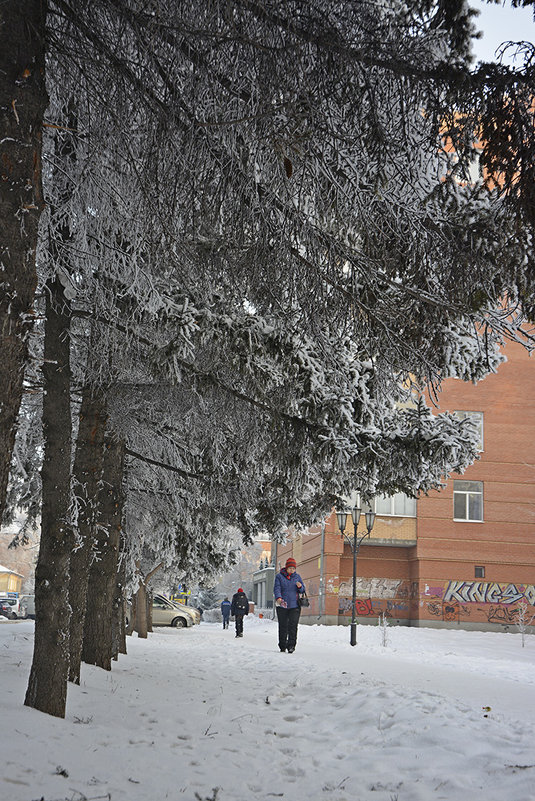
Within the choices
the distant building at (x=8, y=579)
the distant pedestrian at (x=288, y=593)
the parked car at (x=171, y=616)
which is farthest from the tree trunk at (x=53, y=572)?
the distant building at (x=8, y=579)

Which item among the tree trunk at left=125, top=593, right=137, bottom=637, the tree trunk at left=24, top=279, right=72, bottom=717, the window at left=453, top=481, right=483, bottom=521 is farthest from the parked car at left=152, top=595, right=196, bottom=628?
the tree trunk at left=24, top=279, right=72, bottom=717

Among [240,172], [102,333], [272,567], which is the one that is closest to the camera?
[240,172]

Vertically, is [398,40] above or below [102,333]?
above

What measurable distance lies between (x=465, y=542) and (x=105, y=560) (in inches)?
1210

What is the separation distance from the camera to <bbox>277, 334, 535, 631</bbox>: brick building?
3656 cm

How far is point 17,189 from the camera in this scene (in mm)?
3742

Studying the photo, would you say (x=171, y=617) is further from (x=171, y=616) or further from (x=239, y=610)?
(x=239, y=610)

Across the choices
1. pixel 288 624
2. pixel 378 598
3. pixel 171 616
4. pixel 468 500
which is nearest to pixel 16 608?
pixel 171 616

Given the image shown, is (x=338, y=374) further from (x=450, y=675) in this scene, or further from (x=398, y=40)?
(x=450, y=675)

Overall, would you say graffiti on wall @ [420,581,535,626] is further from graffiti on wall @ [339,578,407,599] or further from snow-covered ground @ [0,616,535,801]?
snow-covered ground @ [0,616,535,801]

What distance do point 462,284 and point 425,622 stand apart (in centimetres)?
3402

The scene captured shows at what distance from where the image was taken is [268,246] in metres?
5.62

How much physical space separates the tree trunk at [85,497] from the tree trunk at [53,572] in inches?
48.2

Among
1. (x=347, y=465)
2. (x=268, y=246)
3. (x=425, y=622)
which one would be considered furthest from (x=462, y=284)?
Answer: (x=425, y=622)
